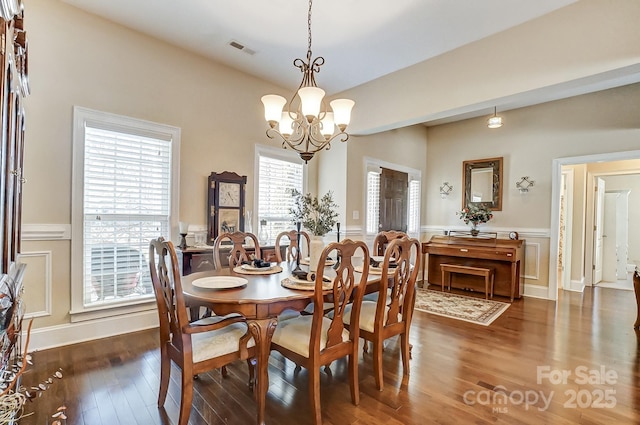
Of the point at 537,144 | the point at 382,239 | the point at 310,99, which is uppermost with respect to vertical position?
the point at 537,144

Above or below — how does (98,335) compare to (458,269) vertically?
below

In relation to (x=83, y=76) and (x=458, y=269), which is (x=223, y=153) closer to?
(x=83, y=76)

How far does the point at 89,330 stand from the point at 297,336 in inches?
94.0

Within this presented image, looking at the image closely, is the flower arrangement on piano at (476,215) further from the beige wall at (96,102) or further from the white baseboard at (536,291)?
the beige wall at (96,102)

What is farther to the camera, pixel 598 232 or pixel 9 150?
pixel 598 232

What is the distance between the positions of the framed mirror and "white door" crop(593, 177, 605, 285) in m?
1.95

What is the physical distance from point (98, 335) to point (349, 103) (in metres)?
3.25

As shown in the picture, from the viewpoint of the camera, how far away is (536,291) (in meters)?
4.99

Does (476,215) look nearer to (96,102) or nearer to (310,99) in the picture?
(310,99)

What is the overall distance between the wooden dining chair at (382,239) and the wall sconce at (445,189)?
2.97 metres

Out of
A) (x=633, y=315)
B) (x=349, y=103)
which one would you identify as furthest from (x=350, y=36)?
(x=633, y=315)

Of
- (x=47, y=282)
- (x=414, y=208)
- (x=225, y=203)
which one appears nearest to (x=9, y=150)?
(x=47, y=282)

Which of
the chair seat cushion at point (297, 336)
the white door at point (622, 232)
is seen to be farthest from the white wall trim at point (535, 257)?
the chair seat cushion at point (297, 336)

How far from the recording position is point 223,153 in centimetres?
398
